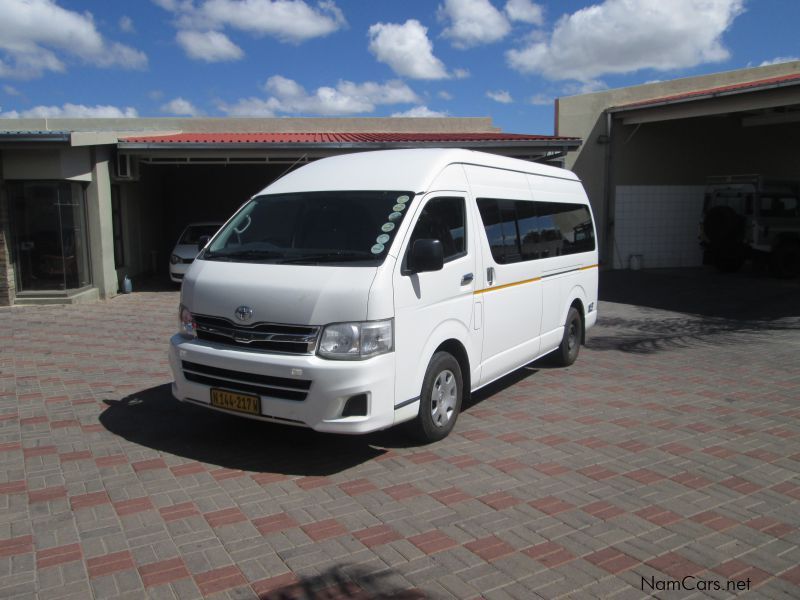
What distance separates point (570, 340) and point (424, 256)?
4.07 m

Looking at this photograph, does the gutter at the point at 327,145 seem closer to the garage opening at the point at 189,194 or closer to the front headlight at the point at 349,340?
the garage opening at the point at 189,194

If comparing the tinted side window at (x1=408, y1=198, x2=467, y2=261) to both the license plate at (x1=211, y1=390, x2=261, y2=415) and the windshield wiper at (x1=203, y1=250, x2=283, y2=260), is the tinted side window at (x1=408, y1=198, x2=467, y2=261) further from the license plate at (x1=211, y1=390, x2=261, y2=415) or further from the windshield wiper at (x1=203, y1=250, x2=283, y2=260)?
the license plate at (x1=211, y1=390, x2=261, y2=415)

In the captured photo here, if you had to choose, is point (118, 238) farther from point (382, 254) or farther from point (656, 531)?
point (656, 531)

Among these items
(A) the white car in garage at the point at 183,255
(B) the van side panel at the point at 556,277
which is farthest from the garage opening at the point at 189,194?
(B) the van side panel at the point at 556,277

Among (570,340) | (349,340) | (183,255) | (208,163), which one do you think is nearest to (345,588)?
(349,340)

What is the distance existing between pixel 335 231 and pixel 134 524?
2.52m

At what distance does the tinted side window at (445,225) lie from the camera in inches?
204

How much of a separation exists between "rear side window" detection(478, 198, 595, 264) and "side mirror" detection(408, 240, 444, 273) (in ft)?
4.13

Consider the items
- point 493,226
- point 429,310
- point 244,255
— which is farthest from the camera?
point 493,226

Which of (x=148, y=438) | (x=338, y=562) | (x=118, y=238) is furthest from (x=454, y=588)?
(x=118, y=238)

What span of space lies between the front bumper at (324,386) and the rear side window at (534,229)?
2031 mm

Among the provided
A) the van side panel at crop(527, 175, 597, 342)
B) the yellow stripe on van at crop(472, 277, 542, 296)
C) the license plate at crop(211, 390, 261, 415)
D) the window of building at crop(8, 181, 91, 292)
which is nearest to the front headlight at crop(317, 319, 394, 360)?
the license plate at crop(211, 390, 261, 415)

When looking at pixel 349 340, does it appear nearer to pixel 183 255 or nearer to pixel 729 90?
pixel 183 255

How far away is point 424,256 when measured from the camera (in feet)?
15.7
